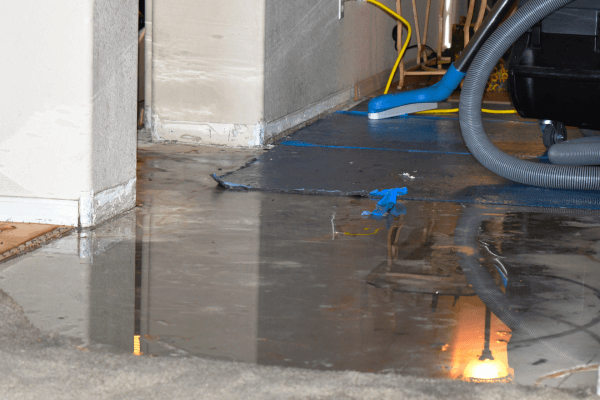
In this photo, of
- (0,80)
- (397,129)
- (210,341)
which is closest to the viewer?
(210,341)

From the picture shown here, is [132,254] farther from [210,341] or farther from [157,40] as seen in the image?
[157,40]

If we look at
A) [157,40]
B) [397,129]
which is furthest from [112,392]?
[397,129]

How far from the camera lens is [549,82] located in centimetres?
370

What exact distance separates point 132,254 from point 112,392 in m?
1.07

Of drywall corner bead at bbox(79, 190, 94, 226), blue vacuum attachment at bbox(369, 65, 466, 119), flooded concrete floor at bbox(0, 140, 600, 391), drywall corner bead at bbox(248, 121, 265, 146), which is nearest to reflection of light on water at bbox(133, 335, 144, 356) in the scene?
flooded concrete floor at bbox(0, 140, 600, 391)

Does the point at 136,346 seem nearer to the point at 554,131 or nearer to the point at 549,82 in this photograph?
the point at 549,82

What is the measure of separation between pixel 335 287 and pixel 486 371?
678mm

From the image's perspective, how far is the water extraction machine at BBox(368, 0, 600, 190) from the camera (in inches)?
140

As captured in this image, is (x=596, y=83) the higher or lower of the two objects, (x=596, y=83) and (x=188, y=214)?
the higher

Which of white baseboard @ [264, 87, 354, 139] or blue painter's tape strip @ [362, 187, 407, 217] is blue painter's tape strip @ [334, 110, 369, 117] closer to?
white baseboard @ [264, 87, 354, 139]

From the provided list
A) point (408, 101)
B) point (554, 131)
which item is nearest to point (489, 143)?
point (554, 131)

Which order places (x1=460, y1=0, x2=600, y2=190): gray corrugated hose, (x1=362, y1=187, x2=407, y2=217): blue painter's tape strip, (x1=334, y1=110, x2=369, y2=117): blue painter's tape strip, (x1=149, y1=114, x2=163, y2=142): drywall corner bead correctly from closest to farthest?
(x1=362, y1=187, x2=407, y2=217): blue painter's tape strip → (x1=460, y1=0, x2=600, y2=190): gray corrugated hose → (x1=149, y1=114, x2=163, y2=142): drywall corner bead → (x1=334, y1=110, x2=369, y2=117): blue painter's tape strip

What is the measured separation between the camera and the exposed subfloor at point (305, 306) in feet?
5.76

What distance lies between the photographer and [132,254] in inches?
107
